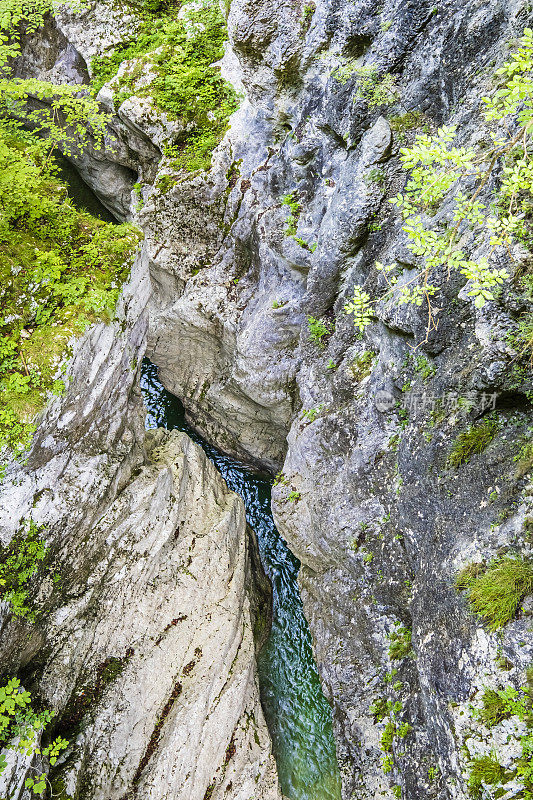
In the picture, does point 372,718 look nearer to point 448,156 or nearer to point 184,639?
point 184,639

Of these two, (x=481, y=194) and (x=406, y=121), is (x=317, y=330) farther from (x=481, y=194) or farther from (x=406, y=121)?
(x=481, y=194)

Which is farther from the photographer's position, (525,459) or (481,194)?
(481,194)

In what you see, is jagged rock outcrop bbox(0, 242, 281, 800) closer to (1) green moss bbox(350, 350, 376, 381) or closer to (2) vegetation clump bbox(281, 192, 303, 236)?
(2) vegetation clump bbox(281, 192, 303, 236)

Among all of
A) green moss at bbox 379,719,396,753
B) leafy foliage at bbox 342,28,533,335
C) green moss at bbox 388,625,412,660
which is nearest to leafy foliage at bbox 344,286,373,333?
leafy foliage at bbox 342,28,533,335

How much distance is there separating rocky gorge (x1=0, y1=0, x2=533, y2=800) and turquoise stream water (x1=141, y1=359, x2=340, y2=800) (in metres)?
0.51

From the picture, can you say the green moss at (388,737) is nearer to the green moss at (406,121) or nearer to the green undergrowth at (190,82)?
the green moss at (406,121)

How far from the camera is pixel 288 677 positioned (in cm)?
828

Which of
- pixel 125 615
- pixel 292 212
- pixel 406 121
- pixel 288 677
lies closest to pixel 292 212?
pixel 292 212

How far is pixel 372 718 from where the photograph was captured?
19.6 ft

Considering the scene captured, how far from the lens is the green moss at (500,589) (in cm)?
383

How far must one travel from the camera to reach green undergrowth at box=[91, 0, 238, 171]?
9.80m

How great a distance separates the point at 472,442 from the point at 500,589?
1343mm

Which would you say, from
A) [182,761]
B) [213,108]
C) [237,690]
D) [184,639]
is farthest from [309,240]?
[182,761]

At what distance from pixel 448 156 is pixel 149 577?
21.6 ft
